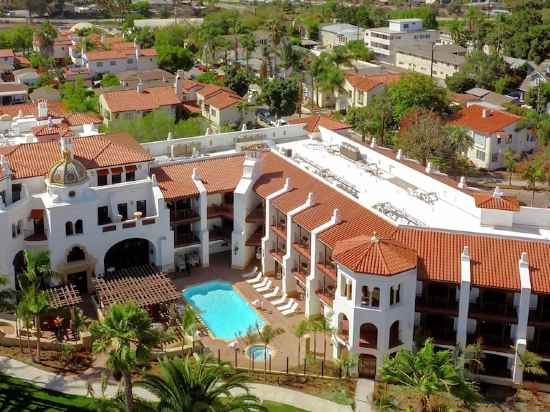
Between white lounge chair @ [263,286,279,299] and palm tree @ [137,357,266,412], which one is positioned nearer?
palm tree @ [137,357,266,412]

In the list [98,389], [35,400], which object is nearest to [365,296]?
[98,389]

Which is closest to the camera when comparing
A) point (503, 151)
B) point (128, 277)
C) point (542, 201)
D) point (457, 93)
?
point (128, 277)

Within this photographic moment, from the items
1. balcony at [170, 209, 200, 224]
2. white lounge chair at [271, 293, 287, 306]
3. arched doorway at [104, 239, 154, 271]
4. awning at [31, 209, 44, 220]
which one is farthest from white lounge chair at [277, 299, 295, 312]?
awning at [31, 209, 44, 220]

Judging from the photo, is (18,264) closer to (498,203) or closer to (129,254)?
(129,254)

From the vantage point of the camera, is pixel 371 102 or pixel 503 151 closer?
pixel 503 151

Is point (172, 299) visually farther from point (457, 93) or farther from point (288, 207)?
point (457, 93)

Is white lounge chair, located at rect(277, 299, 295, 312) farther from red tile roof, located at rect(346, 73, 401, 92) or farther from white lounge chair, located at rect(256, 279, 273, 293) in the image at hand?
red tile roof, located at rect(346, 73, 401, 92)

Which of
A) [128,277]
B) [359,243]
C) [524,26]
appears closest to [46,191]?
[128,277]

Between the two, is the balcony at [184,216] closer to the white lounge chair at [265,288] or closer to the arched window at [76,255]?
the arched window at [76,255]
